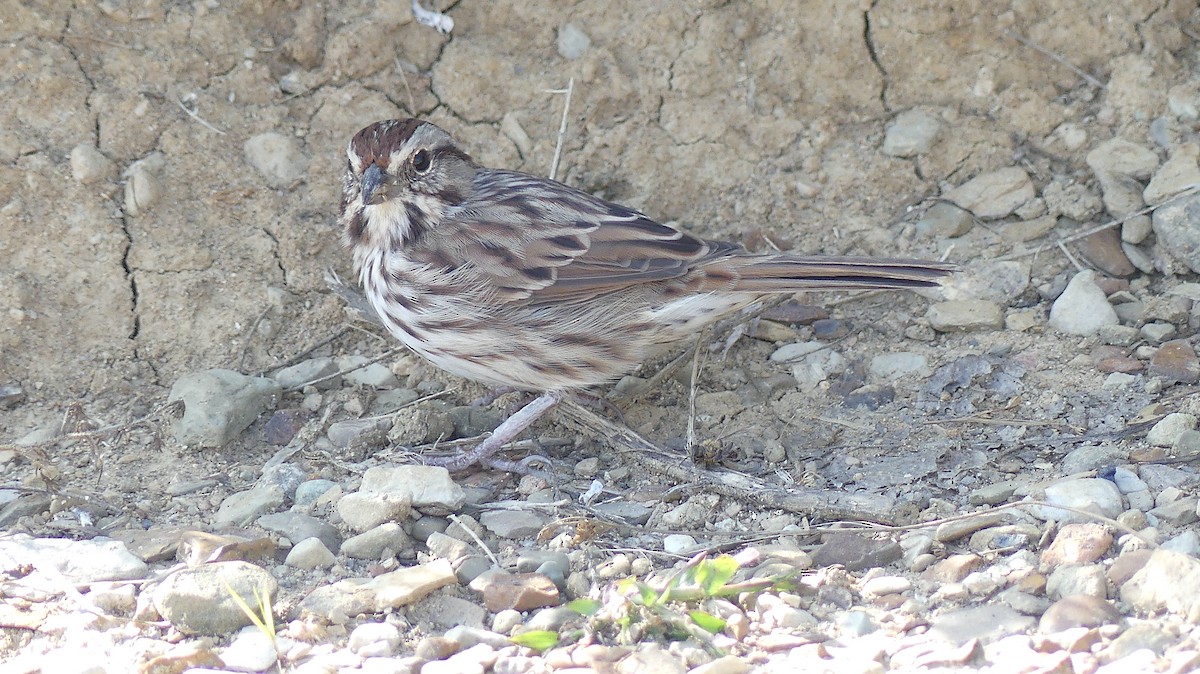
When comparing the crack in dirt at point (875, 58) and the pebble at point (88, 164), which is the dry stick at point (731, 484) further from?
the pebble at point (88, 164)

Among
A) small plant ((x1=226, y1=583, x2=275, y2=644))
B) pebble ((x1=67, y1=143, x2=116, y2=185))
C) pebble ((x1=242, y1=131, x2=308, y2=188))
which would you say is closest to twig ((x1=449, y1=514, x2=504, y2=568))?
small plant ((x1=226, y1=583, x2=275, y2=644))

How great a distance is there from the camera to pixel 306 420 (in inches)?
201

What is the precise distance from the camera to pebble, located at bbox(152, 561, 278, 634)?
11.3 ft

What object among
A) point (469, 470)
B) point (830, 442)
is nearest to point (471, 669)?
point (469, 470)

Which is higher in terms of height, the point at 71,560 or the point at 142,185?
the point at 142,185

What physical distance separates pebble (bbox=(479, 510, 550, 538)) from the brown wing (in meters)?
0.96

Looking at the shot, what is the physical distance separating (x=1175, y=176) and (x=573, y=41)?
2825 mm

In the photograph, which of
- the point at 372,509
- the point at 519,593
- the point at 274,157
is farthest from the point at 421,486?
the point at 274,157

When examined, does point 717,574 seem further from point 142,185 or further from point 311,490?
point 142,185

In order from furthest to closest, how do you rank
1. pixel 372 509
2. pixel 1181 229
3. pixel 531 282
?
pixel 1181 229 → pixel 531 282 → pixel 372 509

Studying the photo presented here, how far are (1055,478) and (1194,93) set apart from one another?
243cm

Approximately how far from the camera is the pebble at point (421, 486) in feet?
13.9

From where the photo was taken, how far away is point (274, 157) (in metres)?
5.43

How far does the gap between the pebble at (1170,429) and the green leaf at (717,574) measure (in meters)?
1.73
